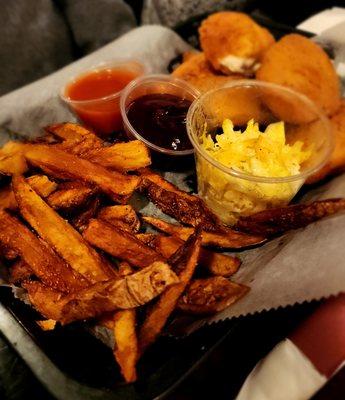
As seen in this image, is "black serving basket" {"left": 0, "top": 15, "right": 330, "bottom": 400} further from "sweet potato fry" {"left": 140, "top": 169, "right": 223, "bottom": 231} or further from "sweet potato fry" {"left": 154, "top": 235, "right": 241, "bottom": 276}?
"sweet potato fry" {"left": 140, "top": 169, "right": 223, "bottom": 231}

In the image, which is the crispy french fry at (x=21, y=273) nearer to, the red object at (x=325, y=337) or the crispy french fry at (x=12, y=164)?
the crispy french fry at (x=12, y=164)

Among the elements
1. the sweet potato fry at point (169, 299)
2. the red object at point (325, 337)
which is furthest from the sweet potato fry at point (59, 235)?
the red object at point (325, 337)

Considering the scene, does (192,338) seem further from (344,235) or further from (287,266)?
(344,235)

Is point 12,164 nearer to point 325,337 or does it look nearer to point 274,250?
point 274,250

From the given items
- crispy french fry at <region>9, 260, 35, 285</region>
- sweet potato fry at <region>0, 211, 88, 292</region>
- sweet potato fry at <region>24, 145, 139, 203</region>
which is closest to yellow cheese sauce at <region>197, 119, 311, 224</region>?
→ sweet potato fry at <region>24, 145, 139, 203</region>

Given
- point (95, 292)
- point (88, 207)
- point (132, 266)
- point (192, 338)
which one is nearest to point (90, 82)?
point (88, 207)
